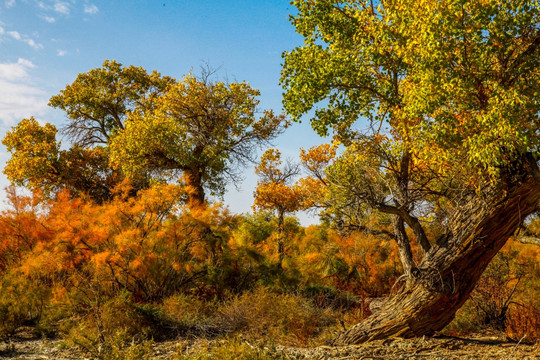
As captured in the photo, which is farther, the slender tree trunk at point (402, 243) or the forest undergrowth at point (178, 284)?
the forest undergrowth at point (178, 284)

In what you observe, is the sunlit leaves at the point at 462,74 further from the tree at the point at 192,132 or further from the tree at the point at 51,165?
the tree at the point at 51,165

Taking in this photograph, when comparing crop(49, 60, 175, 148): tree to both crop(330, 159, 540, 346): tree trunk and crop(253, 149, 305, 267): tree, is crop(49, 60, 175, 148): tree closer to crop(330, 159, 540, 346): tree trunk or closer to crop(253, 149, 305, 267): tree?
crop(253, 149, 305, 267): tree

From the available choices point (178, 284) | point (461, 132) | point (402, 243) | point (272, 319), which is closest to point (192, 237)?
point (178, 284)

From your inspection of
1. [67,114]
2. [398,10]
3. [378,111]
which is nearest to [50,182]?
[67,114]

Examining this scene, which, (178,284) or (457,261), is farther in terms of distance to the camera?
(178,284)

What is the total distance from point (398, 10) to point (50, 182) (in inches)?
684

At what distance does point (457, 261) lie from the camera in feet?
20.5

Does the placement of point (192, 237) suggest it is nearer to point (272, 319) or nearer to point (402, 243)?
point (272, 319)

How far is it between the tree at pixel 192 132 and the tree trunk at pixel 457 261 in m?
9.18

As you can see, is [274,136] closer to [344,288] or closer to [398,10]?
[344,288]

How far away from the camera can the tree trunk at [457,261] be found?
238 inches

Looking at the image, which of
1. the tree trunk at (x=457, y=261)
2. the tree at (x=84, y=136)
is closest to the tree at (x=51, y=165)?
the tree at (x=84, y=136)

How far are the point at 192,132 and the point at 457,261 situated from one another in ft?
35.9

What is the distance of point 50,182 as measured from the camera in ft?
62.6
